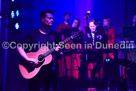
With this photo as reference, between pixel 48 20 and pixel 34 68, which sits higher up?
pixel 48 20

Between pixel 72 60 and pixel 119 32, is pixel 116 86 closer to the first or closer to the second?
pixel 72 60

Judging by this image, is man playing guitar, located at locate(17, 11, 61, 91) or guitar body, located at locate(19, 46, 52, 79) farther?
guitar body, located at locate(19, 46, 52, 79)

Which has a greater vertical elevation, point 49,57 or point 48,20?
point 48,20

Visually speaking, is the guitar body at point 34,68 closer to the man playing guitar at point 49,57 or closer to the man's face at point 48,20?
the man playing guitar at point 49,57

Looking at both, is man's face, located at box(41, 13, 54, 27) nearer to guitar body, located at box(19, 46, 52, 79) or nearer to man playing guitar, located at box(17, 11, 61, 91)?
man playing guitar, located at box(17, 11, 61, 91)

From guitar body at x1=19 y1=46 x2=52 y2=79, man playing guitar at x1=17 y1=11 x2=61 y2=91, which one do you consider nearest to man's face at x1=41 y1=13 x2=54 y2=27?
man playing guitar at x1=17 y1=11 x2=61 y2=91

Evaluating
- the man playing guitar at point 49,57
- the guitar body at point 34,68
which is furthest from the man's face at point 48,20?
the guitar body at point 34,68

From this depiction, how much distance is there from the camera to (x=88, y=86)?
590 cm

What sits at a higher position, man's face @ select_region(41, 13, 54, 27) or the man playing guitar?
man's face @ select_region(41, 13, 54, 27)

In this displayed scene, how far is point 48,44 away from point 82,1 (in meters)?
5.62

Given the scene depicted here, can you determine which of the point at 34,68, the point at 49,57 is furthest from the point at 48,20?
the point at 34,68

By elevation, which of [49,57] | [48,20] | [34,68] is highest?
[48,20]

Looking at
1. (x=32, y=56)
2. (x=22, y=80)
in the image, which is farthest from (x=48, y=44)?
(x=22, y=80)

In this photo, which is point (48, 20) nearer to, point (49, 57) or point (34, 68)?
point (49, 57)
